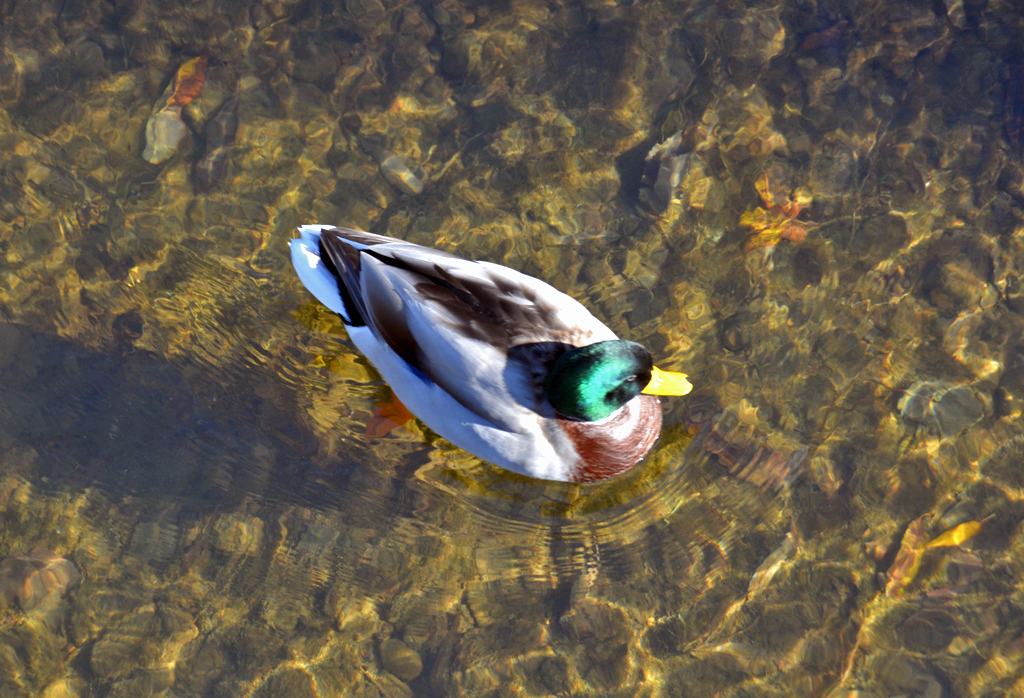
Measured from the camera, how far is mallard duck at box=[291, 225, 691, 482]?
3.65 m

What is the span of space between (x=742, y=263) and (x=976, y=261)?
132 centimetres

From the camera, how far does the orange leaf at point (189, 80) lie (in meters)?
4.99

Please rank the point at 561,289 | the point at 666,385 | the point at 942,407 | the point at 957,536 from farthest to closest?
the point at 561,289
the point at 942,407
the point at 957,536
the point at 666,385

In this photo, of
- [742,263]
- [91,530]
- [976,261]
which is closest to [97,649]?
[91,530]

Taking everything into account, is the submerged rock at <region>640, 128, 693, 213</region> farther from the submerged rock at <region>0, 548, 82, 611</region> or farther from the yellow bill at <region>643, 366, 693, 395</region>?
the submerged rock at <region>0, 548, 82, 611</region>

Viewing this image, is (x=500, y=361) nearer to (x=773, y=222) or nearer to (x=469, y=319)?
(x=469, y=319)

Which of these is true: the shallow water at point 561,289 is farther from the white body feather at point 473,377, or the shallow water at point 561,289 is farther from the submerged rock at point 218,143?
the white body feather at point 473,377

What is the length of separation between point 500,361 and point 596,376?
429 mm

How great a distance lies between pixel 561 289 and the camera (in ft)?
15.5

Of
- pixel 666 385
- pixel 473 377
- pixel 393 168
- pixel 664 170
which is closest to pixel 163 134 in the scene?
pixel 393 168

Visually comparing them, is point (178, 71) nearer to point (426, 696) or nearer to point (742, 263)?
point (742, 263)

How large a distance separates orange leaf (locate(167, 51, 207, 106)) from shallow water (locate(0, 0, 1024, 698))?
0.08 metres

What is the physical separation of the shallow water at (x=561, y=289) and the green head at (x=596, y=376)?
780 mm

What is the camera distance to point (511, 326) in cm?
371
